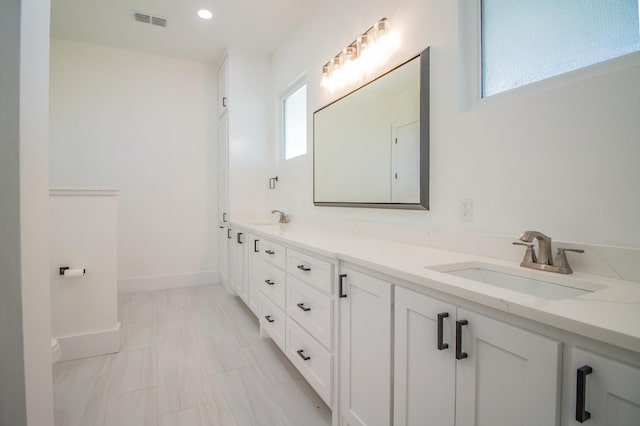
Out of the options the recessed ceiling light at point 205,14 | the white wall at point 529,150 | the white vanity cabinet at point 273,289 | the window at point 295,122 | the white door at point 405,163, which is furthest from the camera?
the window at point 295,122

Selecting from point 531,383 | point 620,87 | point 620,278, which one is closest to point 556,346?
point 531,383

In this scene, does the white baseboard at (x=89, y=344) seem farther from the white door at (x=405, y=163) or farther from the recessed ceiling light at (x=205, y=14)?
the recessed ceiling light at (x=205, y=14)

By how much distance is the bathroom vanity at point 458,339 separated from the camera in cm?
60

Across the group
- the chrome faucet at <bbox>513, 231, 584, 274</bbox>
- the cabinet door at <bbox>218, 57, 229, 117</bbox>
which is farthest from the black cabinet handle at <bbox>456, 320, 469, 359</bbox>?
the cabinet door at <bbox>218, 57, 229, 117</bbox>

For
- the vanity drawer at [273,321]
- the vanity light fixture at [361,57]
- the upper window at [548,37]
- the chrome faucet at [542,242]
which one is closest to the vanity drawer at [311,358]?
the vanity drawer at [273,321]

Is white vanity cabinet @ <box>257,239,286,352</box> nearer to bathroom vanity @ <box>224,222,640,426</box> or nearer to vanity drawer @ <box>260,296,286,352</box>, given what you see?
vanity drawer @ <box>260,296,286,352</box>

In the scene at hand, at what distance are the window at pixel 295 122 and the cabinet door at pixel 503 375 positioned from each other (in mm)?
2495

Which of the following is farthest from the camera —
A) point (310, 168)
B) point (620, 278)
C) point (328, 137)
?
point (310, 168)

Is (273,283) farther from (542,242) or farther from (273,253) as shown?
(542,242)

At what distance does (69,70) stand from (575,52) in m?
4.41

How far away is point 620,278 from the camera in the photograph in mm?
948

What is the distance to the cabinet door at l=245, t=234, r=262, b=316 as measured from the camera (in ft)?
8.36

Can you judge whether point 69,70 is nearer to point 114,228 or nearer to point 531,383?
point 114,228

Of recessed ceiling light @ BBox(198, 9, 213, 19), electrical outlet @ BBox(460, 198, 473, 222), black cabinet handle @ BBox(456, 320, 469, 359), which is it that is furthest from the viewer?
recessed ceiling light @ BBox(198, 9, 213, 19)
